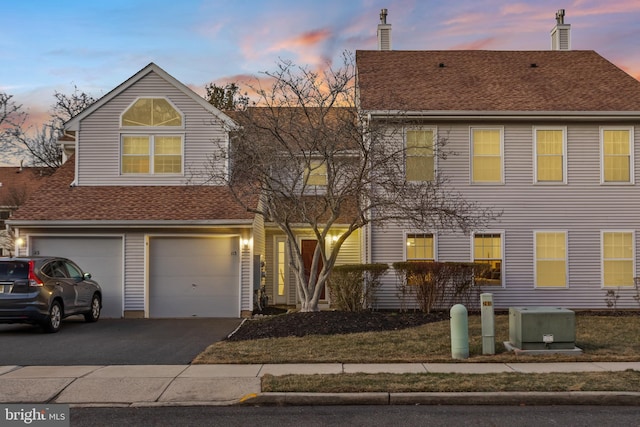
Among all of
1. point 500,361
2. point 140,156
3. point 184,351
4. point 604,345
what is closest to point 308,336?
point 184,351

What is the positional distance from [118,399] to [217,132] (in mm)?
11618

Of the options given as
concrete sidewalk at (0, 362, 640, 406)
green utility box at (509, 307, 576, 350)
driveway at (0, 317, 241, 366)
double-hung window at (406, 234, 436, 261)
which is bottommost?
driveway at (0, 317, 241, 366)

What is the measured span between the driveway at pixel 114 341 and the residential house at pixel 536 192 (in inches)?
217

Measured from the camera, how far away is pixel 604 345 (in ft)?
37.1

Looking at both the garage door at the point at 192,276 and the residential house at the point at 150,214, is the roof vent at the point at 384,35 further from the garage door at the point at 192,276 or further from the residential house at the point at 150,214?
the garage door at the point at 192,276

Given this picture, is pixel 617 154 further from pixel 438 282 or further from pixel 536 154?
pixel 438 282

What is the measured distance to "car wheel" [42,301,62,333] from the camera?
45.2ft

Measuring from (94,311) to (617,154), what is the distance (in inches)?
573

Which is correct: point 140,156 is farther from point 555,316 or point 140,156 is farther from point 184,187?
point 555,316

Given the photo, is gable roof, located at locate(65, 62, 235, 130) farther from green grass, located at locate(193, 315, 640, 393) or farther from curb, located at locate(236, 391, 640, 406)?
curb, located at locate(236, 391, 640, 406)

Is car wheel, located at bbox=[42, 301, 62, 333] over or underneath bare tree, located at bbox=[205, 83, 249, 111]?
underneath

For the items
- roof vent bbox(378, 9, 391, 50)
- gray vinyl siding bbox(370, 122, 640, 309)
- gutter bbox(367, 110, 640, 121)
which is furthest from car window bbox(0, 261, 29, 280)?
roof vent bbox(378, 9, 391, 50)

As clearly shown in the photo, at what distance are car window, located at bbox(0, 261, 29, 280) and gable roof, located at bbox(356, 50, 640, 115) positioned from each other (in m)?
9.21

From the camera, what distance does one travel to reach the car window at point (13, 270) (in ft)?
44.1
